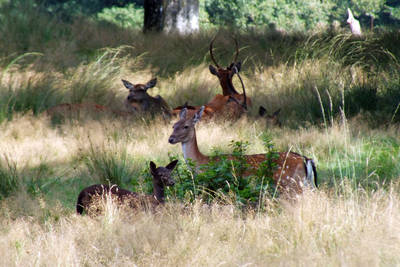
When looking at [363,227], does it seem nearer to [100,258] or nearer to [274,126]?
[100,258]

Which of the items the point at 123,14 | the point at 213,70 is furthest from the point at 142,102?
the point at 123,14

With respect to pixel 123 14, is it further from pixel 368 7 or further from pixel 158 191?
pixel 158 191

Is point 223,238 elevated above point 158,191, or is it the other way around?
point 158,191

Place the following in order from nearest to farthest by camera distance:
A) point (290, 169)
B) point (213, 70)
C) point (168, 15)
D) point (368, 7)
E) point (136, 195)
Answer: point (136, 195)
point (290, 169)
point (213, 70)
point (168, 15)
point (368, 7)

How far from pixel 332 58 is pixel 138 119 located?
4.02 meters

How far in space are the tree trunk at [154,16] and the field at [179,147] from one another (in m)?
0.86

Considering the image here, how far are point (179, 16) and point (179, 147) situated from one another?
8282mm

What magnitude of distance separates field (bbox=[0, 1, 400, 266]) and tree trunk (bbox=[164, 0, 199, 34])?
1104 millimetres

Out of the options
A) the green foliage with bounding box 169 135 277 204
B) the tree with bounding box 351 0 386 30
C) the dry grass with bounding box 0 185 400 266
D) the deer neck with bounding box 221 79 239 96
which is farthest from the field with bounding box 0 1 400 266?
the tree with bounding box 351 0 386 30

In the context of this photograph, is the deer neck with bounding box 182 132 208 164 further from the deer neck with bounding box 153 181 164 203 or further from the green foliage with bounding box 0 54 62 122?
the green foliage with bounding box 0 54 62 122

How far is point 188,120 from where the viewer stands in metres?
6.20

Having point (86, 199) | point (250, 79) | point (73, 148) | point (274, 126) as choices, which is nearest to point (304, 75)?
point (250, 79)

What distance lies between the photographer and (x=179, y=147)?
7.56 metres

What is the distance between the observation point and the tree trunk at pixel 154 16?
15.1 metres
